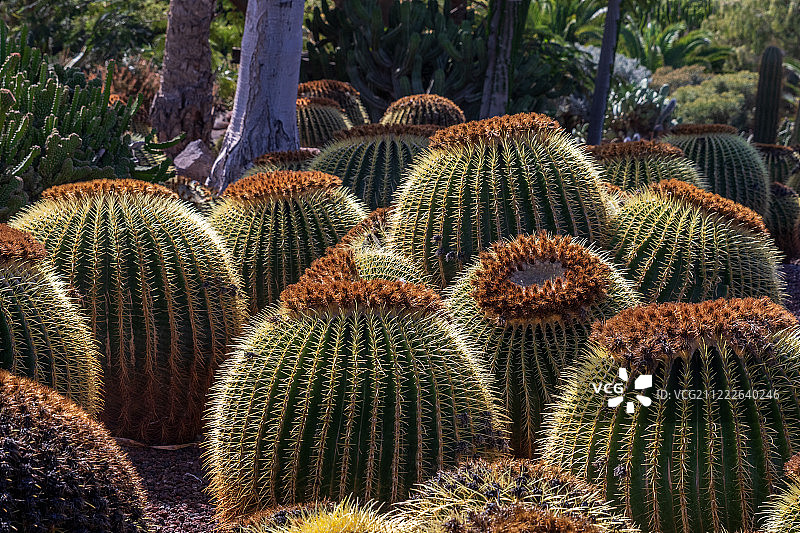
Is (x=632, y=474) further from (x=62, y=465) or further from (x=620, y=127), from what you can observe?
(x=620, y=127)

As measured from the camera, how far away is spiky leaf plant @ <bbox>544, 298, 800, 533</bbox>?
2.43 m

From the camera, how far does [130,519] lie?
7.18 feet

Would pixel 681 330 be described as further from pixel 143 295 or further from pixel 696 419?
pixel 143 295

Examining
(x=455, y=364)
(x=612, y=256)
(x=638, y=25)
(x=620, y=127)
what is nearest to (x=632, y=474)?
(x=455, y=364)

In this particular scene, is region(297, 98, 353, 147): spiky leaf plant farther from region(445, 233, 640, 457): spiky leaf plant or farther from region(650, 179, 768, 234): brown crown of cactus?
region(445, 233, 640, 457): spiky leaf plant

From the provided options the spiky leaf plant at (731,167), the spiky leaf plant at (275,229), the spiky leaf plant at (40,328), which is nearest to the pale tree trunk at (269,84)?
the spiky leaf plant at (275,229)

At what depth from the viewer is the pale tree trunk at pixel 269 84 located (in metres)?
6.69

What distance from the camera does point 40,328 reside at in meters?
2.97

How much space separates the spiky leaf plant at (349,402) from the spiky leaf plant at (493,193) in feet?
3.26

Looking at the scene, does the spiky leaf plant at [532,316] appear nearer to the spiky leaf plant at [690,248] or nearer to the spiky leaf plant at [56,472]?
the spiky leaf plant at [690,248]

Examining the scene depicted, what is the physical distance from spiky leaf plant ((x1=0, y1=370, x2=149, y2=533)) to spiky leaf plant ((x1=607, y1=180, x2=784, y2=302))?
2480 millimetres

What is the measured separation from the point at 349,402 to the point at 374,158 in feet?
9.92

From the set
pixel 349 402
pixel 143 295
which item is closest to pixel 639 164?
pixel 143 295

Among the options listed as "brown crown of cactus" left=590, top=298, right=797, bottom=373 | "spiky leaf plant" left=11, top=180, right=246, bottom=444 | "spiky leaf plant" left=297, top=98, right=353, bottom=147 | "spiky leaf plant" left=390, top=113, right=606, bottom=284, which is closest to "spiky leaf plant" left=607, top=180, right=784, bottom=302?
"spiky leaf plant" left=390, top=113, right=606, bottom=284
